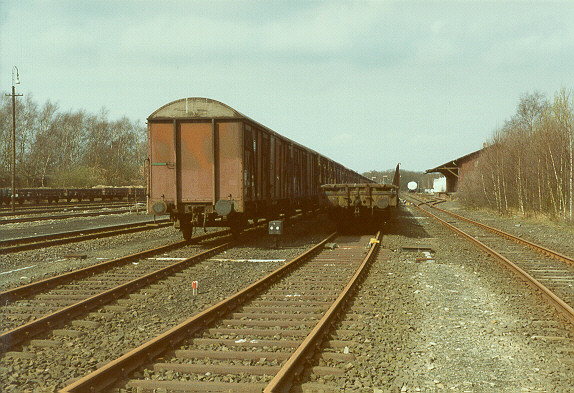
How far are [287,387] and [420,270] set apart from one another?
605 centimetres

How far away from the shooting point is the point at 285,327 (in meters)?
5.43

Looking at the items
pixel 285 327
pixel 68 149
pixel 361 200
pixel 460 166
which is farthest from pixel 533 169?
pixel 68 149

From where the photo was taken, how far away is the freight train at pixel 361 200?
15031 millimetres

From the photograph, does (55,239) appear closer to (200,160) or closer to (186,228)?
(186,228)

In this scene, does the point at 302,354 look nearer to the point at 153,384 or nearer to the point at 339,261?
the point at 153,384

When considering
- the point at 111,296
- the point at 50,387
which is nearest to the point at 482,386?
the point at 50,387

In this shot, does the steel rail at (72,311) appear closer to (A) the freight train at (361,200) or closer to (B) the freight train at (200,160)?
(B) the freight train at (200,160)

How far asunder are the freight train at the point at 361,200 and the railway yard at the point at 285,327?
4568 mm

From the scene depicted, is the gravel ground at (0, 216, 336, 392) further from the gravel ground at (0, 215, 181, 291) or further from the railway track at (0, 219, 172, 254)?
the railway track at (0, 219, 172, 254)

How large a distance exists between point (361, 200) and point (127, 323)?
10.4 metres

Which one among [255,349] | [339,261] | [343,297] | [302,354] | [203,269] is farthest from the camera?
[339,261]

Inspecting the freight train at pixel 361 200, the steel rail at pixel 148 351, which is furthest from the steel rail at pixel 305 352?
the freight train at pixel 361 200

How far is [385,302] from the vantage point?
662 centimetres

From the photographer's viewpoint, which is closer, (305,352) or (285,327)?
(305,352)
